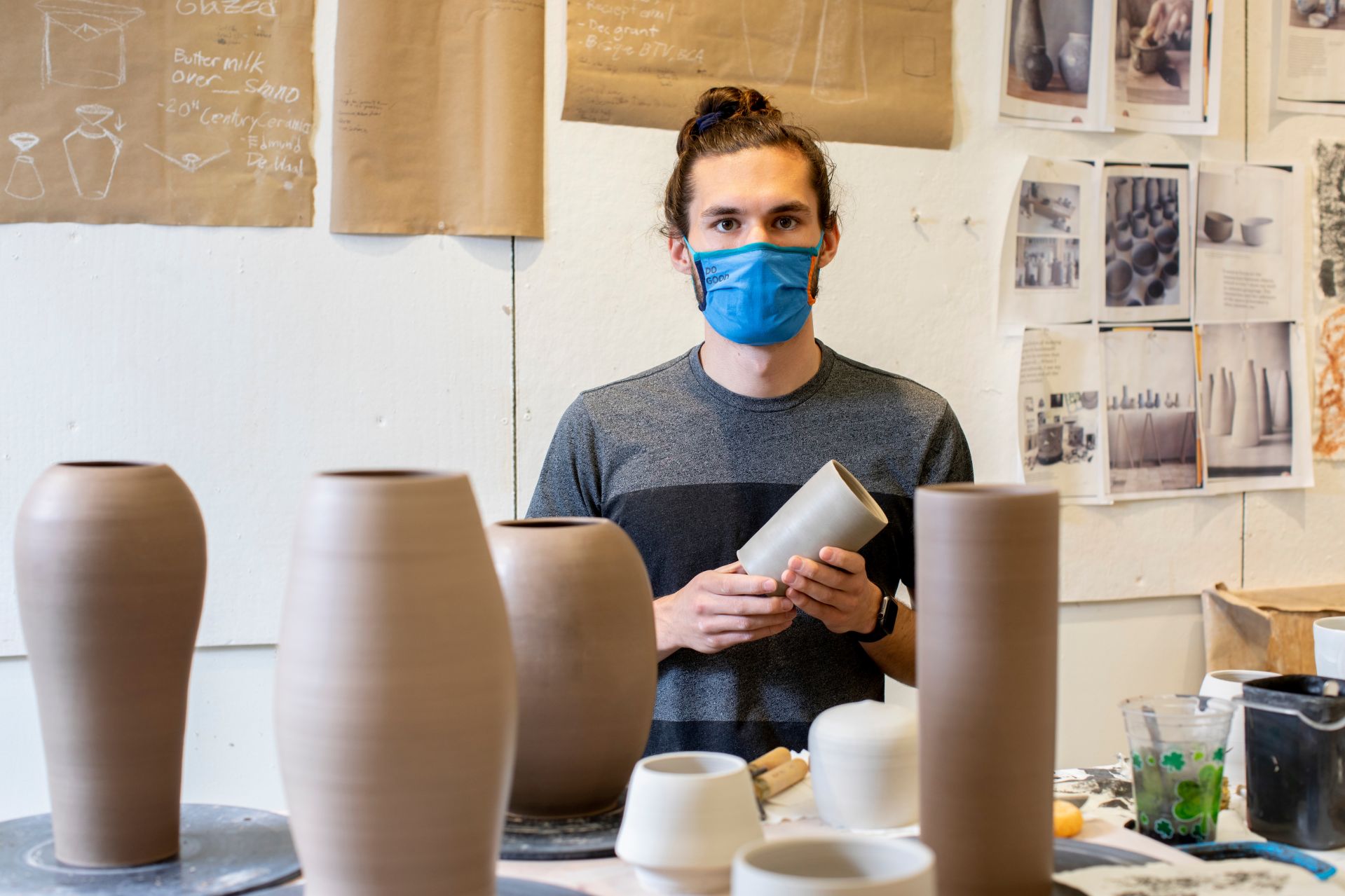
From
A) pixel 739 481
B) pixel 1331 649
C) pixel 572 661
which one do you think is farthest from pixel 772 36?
pixel 572 661

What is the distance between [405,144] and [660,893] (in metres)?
1.46

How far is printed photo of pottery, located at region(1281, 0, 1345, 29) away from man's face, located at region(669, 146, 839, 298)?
1.39m

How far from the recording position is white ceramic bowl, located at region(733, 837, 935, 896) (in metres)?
0.56

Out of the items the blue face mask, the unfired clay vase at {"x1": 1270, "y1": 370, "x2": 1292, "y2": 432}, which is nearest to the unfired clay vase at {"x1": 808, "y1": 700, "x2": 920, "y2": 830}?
the blue face mask

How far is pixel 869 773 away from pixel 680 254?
0.99m

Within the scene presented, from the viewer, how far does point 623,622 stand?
898 millimetres

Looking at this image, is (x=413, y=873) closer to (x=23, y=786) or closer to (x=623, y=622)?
(x=623, y=622)

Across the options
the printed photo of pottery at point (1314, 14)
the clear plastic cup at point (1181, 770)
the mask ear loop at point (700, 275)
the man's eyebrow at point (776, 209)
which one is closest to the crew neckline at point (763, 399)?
the mask ear loop at point (700, 275)

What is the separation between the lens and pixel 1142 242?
7.47 feet

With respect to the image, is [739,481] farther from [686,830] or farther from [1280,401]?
[1280,401]

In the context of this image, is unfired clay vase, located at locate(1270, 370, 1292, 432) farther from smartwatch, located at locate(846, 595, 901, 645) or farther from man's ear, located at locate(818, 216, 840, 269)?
smartwatch, located at locate(846, 595, 901, 645)

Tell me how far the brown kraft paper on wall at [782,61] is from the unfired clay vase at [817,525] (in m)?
1.07

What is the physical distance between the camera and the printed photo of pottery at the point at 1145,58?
7.34ft

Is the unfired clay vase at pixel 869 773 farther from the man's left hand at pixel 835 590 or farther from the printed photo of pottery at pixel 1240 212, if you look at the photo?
the printed photo of pottery at pixel 1240 212
